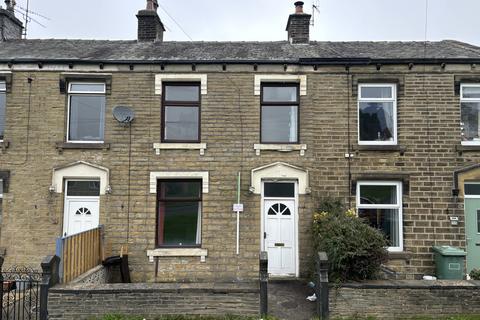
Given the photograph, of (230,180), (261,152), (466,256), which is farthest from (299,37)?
(466,256)

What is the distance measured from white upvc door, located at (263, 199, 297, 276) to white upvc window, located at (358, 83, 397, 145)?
9.66ft

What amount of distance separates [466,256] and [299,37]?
8.27 m

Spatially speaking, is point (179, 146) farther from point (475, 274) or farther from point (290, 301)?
point (475, 274)

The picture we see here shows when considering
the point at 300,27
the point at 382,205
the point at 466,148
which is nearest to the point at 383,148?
the point at 382,205

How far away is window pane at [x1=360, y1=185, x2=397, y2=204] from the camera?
412 inches

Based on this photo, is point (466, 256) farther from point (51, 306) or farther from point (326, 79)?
point (51, 306)

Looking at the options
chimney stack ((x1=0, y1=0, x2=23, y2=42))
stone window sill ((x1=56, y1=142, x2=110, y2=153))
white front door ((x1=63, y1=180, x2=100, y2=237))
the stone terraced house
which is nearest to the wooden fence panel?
the stone terraced house

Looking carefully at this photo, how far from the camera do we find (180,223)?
10.5 m

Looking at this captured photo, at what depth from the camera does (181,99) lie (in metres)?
10.8

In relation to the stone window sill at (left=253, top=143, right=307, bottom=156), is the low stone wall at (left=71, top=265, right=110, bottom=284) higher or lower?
lower

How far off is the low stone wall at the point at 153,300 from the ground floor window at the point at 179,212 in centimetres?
341

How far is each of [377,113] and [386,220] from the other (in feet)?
10.1

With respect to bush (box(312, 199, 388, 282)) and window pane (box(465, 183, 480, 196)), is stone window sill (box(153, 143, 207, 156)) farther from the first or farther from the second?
window pane (box(465, 183, 480, 196))

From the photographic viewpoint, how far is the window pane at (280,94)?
35.4 ft
